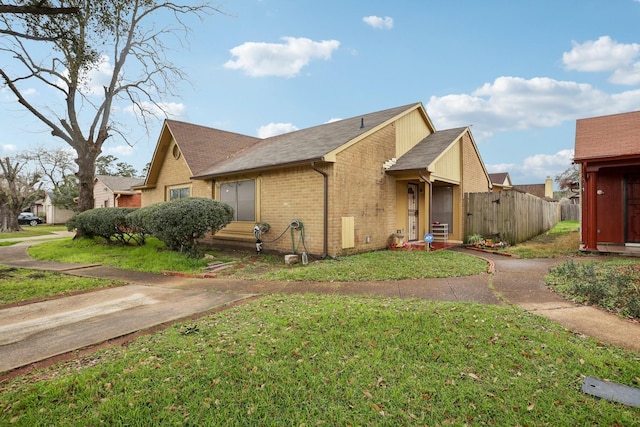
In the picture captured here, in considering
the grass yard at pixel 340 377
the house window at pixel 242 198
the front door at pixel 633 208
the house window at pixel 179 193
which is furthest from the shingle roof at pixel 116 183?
the front door at pixel 633 208

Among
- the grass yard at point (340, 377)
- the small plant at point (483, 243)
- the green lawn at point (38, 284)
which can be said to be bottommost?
the green lawn at point (38, 284)

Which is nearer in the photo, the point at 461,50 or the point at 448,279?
the point at 448,279

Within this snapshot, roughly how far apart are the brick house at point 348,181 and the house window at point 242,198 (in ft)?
0.13

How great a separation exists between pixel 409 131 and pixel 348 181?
187 inches

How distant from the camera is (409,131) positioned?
1327 centimetres

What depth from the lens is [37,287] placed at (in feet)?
23.0

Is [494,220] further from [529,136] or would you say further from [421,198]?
[529,136]

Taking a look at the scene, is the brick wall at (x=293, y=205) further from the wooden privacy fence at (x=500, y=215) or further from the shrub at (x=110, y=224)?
the wooden privacy fence at (x=500, y=215)

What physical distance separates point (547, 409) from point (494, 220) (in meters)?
11.6

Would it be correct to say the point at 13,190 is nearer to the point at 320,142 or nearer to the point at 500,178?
the point at 320,142

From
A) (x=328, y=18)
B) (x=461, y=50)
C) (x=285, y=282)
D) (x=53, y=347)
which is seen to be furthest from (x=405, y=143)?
(x=53, y=347)

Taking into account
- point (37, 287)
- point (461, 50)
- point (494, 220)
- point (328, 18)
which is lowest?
point (37, 287)

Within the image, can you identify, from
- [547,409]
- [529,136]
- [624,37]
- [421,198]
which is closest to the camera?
[547,409]

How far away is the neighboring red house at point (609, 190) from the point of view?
10078 millimetres
